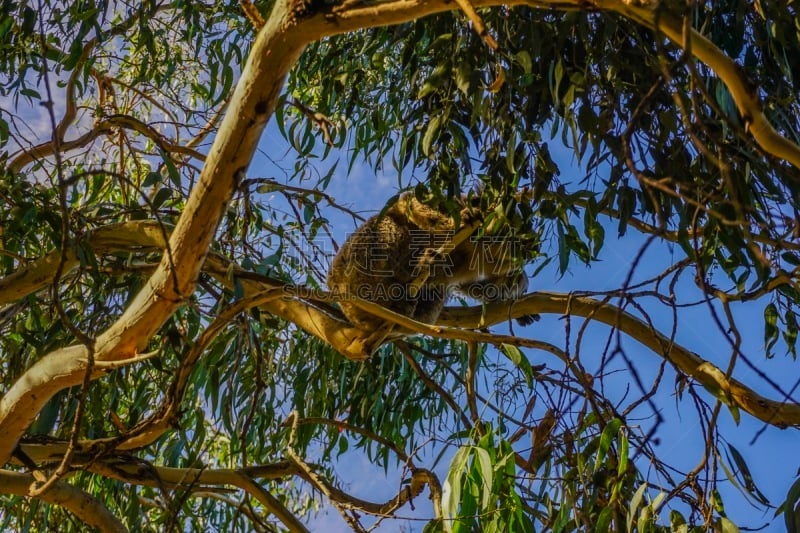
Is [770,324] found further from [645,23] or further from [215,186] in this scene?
[215,186]

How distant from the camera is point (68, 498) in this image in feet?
8.00

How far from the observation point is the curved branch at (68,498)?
2414 millimetres

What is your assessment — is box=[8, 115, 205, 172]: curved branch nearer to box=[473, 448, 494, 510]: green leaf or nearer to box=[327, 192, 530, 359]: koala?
box=[327, 192, 530, 359]: koala

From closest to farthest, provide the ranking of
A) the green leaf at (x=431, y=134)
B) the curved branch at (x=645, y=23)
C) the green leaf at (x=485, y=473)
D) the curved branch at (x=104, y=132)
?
the curved branch at (x=645, y=23) → the green leaf at (x=485, y=473) → the green leaf at (x=431, y=134) → the curved branch at (x=104, y=132)

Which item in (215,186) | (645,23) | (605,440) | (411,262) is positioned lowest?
(605,440)

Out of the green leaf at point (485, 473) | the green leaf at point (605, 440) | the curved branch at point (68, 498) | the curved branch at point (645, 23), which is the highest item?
the curved branch at point (645, 23)

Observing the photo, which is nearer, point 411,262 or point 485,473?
point 485,473

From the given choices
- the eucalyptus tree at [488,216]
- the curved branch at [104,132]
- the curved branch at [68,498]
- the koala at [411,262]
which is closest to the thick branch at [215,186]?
the eucalyptus tree at [488,216]

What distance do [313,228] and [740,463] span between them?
174 centimetres

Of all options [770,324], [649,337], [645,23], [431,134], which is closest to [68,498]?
[431,134]

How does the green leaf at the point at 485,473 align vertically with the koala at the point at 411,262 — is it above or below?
below

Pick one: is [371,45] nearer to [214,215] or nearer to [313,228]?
[313,228]

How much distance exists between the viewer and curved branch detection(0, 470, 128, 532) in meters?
2.41

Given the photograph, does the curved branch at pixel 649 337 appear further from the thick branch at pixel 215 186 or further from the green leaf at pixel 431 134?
the thick branch at pixel 215 186
